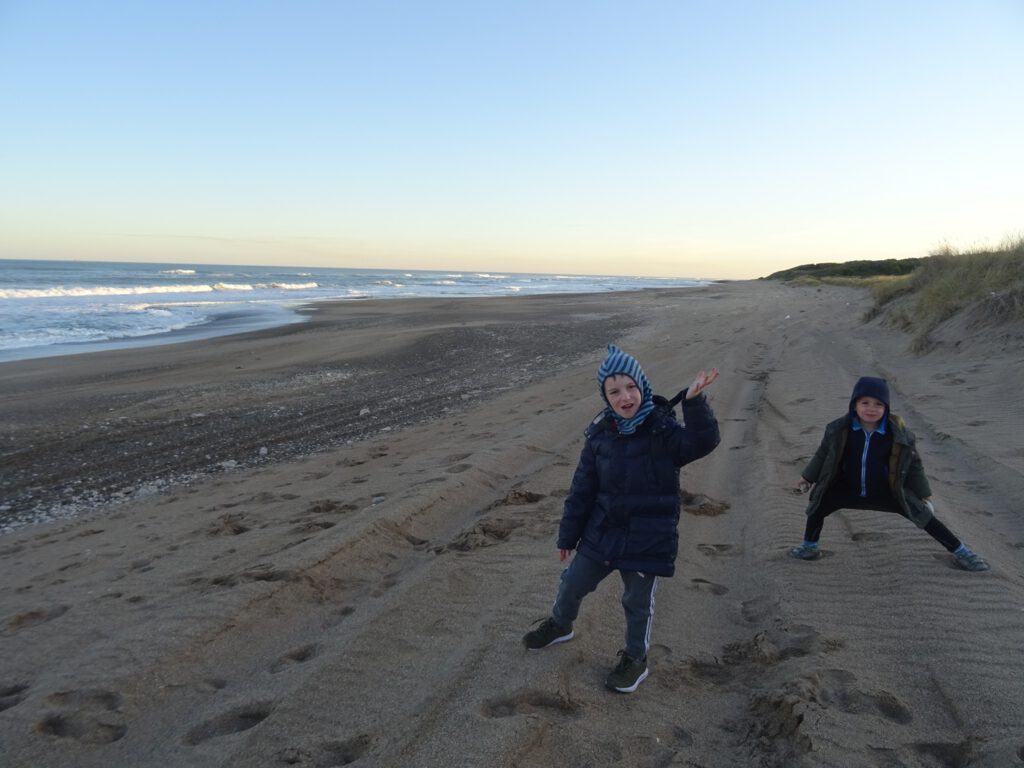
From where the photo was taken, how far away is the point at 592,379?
39.2 feet

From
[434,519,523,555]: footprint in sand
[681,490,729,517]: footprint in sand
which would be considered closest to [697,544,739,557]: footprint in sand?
[681,490,729,517]: footprint in sand

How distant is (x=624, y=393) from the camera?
321cm

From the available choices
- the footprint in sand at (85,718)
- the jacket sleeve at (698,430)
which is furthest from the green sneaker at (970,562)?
the footprint in sand at (85,718)

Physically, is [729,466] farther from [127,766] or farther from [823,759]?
[127,766]

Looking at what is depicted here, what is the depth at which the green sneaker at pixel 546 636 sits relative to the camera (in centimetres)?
342

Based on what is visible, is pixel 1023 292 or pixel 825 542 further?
pixel 1023 292

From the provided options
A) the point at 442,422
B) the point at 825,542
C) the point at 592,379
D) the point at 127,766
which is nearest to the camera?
the point at 127,766

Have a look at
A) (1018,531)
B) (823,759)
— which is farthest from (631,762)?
(1018,531)

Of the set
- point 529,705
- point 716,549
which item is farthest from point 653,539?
point 716,549

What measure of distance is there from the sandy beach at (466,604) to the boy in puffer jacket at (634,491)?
→ 1.09ft

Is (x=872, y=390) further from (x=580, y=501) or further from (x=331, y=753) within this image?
(x=331, y=753)

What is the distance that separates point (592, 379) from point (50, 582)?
8.65m

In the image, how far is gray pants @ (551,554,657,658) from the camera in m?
3.19

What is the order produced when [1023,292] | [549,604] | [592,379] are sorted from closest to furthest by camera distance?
[549,604] < [1023,292] < [592,379]
